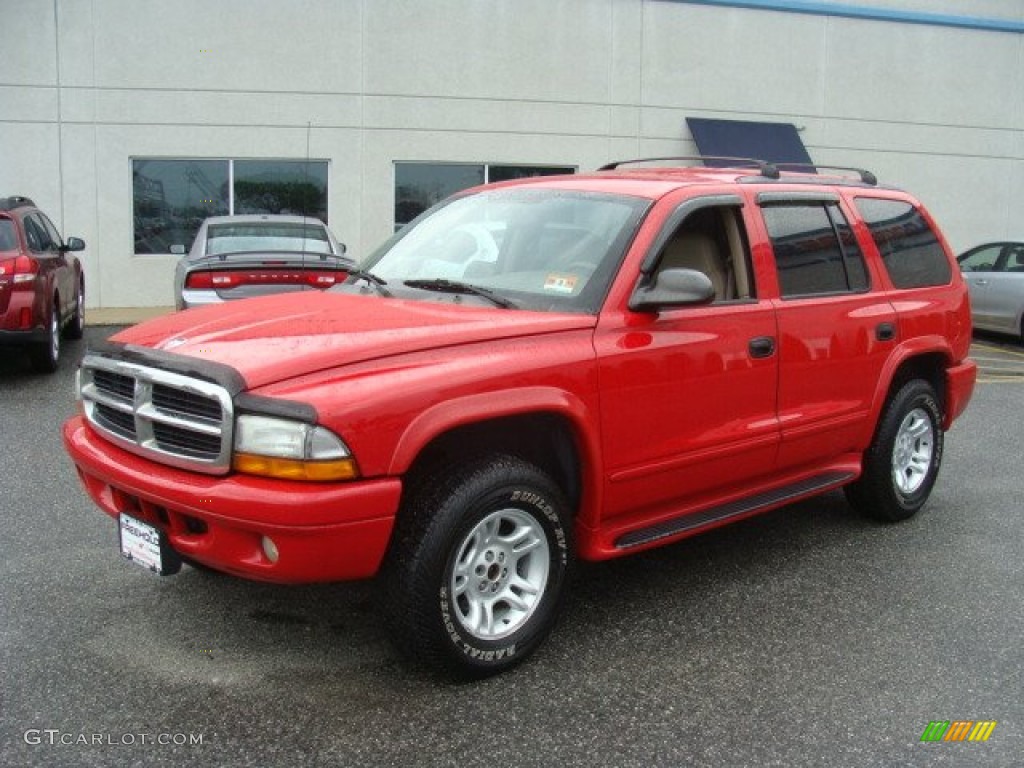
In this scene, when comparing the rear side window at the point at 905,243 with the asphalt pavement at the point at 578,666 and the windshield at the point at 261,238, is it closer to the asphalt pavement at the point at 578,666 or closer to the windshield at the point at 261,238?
the asphalt pavement at the point at 578,666

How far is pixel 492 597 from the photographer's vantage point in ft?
11.8

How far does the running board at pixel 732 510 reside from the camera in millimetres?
4023

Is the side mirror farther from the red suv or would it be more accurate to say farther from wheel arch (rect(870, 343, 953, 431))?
wheel arch (rect(870, 343, 953, 431))

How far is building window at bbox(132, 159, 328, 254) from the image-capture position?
15516 millimetres

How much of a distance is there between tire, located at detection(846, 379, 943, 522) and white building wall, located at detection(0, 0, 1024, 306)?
11.6 metres

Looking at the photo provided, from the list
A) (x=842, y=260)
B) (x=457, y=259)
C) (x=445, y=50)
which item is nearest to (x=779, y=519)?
(x=842, y=260)

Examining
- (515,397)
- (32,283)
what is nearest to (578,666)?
(515,397)

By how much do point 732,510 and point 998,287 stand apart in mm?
11223

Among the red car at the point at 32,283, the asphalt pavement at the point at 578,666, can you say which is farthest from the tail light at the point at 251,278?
the asphalt pavement at the point at 578,666

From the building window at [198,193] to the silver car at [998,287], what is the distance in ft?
32.9

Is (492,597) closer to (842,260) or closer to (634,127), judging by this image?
(842,260)

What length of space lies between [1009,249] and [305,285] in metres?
10.4

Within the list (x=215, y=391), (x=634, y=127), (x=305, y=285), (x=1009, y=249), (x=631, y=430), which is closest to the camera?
(x=215, y=391)
